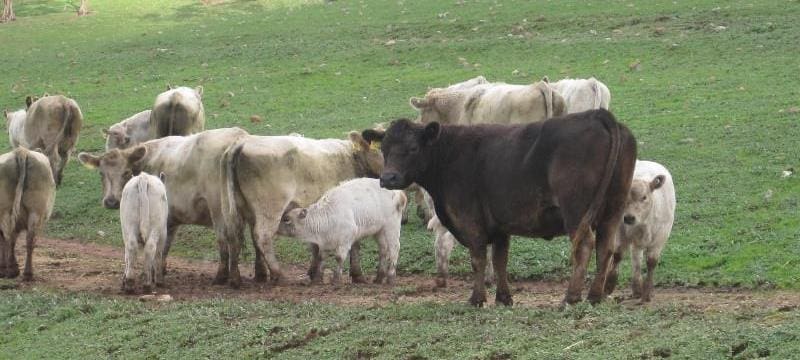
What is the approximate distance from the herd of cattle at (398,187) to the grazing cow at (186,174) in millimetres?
19

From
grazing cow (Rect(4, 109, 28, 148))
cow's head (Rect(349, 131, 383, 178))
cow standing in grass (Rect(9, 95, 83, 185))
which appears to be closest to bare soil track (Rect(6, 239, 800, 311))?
cow's head (Rect(349, 131, 383, 178))

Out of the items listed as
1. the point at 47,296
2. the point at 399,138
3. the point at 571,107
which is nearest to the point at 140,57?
the point at 571,107

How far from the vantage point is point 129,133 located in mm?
23750

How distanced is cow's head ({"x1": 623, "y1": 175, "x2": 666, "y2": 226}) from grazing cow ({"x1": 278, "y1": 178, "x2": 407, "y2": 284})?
383 centimetres

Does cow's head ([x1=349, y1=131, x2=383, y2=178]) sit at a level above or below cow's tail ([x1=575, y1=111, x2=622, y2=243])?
below

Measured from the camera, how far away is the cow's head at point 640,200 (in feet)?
41.3

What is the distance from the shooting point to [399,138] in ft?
41.4

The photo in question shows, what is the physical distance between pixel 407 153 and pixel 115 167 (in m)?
5.52

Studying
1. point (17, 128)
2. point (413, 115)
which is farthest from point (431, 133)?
point (17, 128)

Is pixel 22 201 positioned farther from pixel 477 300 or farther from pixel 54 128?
pixel 54 128

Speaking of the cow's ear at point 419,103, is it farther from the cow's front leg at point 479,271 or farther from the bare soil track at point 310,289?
the cow's front leg at point 479,271

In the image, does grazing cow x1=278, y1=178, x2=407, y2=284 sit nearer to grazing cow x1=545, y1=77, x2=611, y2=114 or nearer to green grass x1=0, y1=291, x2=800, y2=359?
green grass x1=0, y1=291, x2=800, y2=359

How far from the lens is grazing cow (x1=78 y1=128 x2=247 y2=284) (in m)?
15.9

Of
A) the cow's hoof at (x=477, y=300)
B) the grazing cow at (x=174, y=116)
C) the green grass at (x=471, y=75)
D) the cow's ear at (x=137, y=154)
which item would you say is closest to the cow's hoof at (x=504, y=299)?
the cow's hoof at (x=477, y=300)
